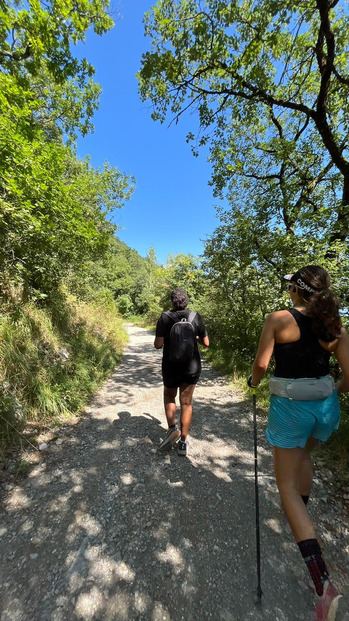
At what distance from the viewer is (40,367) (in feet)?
11.9

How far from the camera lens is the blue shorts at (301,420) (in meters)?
1.46

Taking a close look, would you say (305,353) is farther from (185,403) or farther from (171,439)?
(171,439)

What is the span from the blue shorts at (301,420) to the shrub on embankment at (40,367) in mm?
3010

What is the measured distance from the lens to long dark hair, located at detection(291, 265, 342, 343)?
1.43 metres

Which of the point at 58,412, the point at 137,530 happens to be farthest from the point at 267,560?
the point at 58,412

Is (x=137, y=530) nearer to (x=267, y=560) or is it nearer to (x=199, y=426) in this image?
(x=267, y=560)

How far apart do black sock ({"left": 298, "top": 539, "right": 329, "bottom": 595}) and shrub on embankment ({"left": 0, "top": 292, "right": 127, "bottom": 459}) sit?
9.94ft

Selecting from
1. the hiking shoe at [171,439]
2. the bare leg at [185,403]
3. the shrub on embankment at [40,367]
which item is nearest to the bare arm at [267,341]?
the bare leg at [185,403]

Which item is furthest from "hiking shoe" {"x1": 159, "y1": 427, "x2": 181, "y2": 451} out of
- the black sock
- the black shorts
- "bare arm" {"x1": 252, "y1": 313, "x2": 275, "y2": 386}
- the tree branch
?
the tree branch

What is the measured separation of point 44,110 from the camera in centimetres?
767

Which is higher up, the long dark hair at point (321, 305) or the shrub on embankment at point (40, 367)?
the long dark hair at point (321, 305)

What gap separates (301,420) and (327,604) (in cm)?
89

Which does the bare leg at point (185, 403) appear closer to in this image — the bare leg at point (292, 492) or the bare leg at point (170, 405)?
the bare leg at point (170, 405)

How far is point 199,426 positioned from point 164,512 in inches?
60.3
